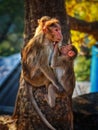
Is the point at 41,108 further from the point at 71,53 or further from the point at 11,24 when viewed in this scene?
the point at 11,24

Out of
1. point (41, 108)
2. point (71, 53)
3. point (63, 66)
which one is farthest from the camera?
point (41, 108)

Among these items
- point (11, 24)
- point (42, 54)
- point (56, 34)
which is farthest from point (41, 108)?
point (11, 24)

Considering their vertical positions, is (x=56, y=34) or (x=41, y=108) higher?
(x=56, y=34)

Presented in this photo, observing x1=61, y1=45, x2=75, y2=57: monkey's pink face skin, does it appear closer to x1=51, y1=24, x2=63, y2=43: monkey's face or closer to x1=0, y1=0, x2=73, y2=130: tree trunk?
A: x1=51, y1=24, x2=63, y2=43: monkey's face

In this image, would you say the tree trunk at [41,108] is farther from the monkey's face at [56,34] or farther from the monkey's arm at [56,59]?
the monkey's face at [56,34]

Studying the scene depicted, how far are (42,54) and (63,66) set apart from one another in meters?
0.17

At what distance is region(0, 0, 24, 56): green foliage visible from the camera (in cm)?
1182

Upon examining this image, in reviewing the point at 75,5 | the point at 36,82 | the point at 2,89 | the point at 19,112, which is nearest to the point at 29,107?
the point at 19,112

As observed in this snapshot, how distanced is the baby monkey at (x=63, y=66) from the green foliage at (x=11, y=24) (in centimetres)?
902

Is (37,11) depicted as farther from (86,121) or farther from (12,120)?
(86,121)

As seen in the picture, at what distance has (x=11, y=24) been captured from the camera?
1419 centimetres

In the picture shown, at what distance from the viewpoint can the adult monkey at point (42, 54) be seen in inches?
97.5

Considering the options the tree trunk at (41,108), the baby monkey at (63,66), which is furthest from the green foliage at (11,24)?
the baby monkey at (63,66)

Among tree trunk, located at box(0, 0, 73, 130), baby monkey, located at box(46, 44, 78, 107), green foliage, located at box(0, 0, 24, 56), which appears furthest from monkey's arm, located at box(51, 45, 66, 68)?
green foliage, located at box(0, 0, 24, 56)
